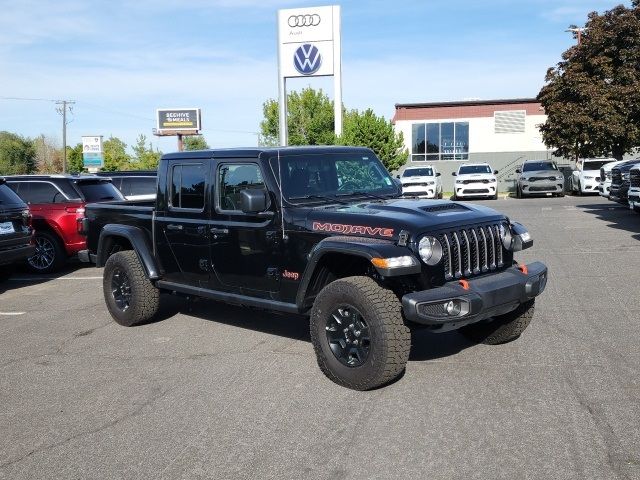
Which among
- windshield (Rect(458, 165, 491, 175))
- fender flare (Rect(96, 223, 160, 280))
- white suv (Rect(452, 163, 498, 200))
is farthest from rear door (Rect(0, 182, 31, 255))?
windshield (Rect(458, 165, 491, 175))

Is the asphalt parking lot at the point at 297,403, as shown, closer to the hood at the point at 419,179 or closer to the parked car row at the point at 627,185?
the parked car row at the point at 627,185

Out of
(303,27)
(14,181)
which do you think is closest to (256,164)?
(14,181)

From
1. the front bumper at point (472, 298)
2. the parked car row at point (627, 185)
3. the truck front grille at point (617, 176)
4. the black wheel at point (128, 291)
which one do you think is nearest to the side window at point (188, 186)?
the black wheel at point (128, 291)

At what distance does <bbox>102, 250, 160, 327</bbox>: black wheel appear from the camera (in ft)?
24.0

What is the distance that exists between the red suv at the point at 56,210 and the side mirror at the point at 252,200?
22.7 feet

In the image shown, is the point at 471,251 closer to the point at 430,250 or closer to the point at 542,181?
the point at 430,250

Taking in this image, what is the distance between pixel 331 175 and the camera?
6.34 metres

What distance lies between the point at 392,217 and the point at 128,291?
3598 millimetres

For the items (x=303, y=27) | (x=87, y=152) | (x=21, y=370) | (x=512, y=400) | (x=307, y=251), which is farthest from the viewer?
(x=87, y=152)

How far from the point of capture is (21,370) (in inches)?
239

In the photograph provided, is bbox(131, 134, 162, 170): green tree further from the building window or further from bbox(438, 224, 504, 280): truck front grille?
bbox(438, 224, 504, 280): truck front grille

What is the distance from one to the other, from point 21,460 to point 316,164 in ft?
11.3

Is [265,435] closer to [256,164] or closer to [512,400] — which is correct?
[512,400]

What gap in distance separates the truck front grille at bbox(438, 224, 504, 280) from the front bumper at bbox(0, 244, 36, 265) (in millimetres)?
7437
